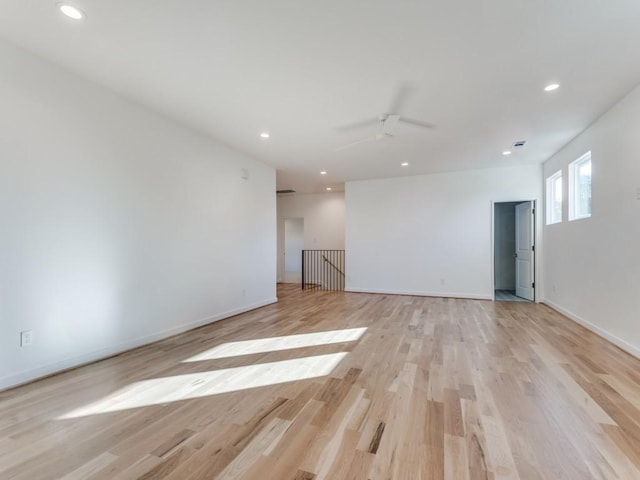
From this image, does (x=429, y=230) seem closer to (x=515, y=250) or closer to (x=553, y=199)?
(x=553, y=199)

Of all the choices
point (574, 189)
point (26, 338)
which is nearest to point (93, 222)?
point (26, 338)

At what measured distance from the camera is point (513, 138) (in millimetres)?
4387

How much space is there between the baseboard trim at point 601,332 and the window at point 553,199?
63.1 inches

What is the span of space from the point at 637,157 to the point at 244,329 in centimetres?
482

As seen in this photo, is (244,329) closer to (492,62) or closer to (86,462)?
(86,462)

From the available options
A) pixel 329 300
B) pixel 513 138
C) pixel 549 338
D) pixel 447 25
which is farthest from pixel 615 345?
pixel 329 300

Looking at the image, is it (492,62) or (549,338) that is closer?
(492,62)

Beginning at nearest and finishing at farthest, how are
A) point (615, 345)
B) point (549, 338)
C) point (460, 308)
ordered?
point (615, 345) < point (549, 338) < point (460, 308)

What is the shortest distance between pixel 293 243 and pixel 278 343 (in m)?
6.91

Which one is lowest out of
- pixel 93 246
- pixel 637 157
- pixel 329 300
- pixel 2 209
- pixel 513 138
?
pixel 329 300

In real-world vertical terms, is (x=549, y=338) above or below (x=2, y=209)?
below

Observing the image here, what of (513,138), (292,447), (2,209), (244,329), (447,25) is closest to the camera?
(292,447)

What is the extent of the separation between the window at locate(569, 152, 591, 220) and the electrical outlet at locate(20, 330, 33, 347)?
21.2 ft

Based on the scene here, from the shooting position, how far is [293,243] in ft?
33.6
